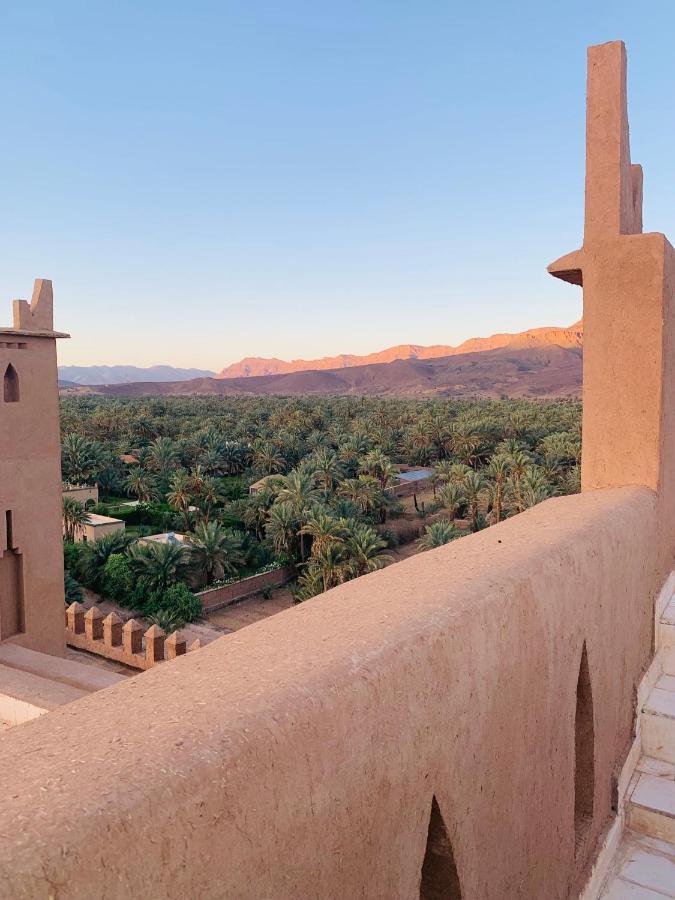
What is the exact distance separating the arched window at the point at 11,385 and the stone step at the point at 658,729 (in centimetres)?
729

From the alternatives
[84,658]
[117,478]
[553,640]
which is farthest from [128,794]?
[117,478]

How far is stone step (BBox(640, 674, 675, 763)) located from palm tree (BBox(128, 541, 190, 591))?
16214 millimetres

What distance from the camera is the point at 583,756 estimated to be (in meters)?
3.03

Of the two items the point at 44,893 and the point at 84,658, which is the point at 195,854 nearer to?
the point at 44,893

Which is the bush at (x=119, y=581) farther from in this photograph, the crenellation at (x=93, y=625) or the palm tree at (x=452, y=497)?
the palm tree at (x=452, y=497)

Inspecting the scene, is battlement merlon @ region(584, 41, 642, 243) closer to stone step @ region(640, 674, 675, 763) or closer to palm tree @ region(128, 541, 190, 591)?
stone step @ region(640, 674, 675, 763)

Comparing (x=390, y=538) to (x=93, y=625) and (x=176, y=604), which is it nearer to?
(x=176, y=604)

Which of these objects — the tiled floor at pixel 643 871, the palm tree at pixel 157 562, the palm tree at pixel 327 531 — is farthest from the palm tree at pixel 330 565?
the tiled floor at pixel 643 871

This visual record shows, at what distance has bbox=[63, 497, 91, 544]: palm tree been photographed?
2169 centimetres

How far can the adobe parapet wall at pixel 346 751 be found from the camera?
3.86 feet

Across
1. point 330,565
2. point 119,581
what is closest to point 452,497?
point 330,565

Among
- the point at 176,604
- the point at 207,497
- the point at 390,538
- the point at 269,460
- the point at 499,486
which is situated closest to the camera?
the point at 176,604

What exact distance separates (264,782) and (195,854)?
186 millimetres

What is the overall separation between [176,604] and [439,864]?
1705cm
